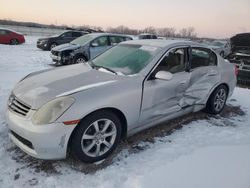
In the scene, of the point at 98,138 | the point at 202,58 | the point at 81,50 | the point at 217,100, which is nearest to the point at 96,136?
the point at 98,138

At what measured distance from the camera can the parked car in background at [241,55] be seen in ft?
26.3

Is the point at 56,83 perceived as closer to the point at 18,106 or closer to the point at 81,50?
the point at 18,106

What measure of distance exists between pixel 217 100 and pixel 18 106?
378cm

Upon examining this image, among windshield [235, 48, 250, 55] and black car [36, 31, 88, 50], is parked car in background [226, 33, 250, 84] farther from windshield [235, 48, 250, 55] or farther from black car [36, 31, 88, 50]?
black car [36, 31, 88, 50]

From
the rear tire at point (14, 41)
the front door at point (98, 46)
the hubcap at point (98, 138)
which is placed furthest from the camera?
the rear tire at point (14, 41)

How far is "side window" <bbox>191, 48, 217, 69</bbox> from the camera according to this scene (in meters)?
4.27

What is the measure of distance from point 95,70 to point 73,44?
674 centimetres

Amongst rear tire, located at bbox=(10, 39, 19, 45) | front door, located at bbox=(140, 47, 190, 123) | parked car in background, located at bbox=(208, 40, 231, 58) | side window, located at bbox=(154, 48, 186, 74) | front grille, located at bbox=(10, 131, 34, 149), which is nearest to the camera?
front grille, located at bbox=(10, 131, 34, 149)

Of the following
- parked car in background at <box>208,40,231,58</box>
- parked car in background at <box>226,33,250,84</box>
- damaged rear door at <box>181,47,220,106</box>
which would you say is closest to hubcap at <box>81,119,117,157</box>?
damaged rear door at <box>181,47,220,106</box>

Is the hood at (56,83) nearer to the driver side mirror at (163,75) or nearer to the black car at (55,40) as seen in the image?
the driver side mirror at (163,75)

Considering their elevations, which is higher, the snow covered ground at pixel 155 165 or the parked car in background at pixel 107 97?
the parked car in background at pixel 107 97

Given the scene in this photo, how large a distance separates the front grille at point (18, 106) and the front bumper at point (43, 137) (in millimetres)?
68

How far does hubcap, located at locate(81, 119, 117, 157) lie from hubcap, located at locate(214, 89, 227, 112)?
2.67 metres

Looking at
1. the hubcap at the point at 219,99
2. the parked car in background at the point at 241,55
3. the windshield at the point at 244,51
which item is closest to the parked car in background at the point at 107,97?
the hubcap at the point at 219,99
